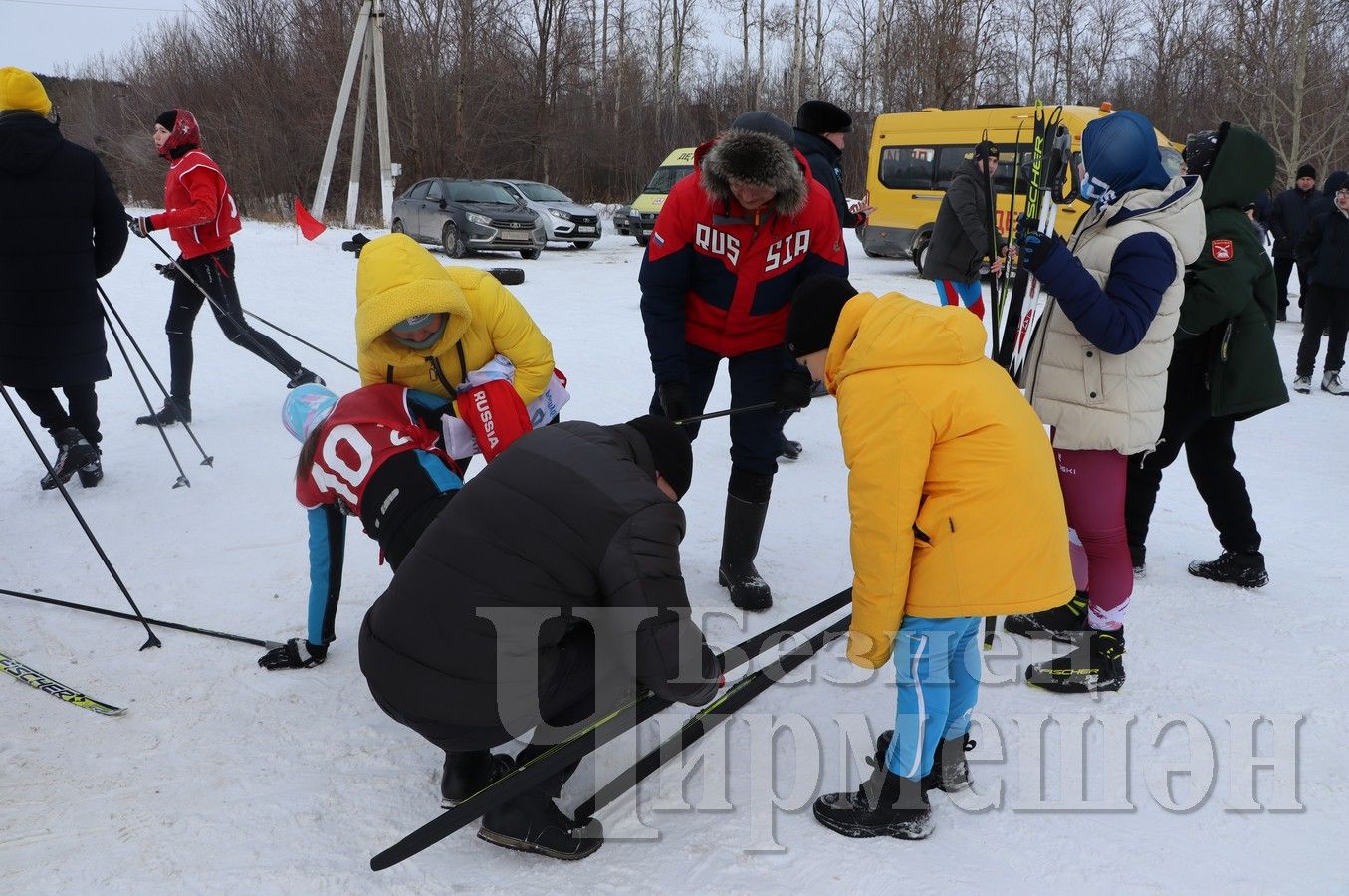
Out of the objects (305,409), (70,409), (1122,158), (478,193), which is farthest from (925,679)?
(478,193)

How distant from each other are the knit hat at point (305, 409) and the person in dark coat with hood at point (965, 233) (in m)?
4.61

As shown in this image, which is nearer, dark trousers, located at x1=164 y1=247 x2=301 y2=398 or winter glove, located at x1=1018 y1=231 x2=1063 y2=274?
winter glove, located at x1=1018 y1=231 x2=1063 y2=274

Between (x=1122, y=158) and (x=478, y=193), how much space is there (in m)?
13.8

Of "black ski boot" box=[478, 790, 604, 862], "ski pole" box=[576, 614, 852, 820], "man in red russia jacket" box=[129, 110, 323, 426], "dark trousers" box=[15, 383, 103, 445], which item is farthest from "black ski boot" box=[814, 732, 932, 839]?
"man in red russia jacket" box=[129, 110, 323, 426]

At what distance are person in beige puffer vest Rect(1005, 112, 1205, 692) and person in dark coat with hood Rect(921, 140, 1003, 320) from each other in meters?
3.42

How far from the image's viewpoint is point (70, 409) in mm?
4762

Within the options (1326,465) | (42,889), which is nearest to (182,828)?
(42,889)

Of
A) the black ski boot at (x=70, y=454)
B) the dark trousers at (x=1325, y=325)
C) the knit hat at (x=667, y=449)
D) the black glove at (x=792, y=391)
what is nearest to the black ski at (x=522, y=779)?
the knit hat at (x=667, y=449)

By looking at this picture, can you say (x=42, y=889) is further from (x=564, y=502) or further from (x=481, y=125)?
(x=481, y=125)

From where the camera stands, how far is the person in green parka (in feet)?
10.9

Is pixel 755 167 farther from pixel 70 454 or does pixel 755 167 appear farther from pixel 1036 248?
pixel 70 454

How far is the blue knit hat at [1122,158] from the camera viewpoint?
2.71 meters

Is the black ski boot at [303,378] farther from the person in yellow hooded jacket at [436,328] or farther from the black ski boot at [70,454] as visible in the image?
the person in yellow hooded jacket at [436,328]

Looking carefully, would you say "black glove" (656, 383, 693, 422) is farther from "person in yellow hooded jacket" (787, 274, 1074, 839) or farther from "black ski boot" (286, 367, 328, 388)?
"black ski boot" (286, 367, 328, 388)
